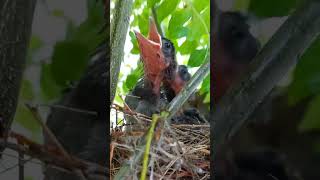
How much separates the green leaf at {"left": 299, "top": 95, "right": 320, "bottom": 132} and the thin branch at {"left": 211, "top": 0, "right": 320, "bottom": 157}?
9 centimetres

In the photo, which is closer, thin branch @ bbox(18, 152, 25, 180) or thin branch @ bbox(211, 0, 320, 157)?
thin branch @ bbox(211, 0, 320, 157)

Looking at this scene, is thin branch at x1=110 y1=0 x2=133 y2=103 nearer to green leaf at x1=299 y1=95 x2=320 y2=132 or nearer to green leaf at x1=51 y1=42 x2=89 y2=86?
green leaf at x1=51 y1=42 x2=89 y2=86

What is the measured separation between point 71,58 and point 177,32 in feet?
0.85

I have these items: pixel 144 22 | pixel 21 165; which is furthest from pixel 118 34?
pixel 21 165

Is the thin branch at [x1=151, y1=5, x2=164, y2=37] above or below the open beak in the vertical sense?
above

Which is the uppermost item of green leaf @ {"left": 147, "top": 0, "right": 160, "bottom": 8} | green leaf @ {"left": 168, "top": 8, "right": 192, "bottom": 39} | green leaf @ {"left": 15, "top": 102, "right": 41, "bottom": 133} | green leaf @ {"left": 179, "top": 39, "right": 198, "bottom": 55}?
green leaf @ {"left": 147, "top": 0, "right": 160, "bottom": 8}

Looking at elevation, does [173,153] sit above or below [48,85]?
below

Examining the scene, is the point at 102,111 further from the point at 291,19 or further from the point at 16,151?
the point at 291,19

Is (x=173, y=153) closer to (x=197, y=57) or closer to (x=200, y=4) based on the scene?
(x=197, y=57)

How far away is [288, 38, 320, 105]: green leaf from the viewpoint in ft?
3.29

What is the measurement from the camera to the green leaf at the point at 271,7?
1011 mm

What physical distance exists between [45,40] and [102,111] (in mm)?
219

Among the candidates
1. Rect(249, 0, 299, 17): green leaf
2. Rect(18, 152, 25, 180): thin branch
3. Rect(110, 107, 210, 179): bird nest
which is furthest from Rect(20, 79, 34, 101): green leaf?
Rect(249, 0, 299, 17): green leaf

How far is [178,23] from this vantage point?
1.19 m
